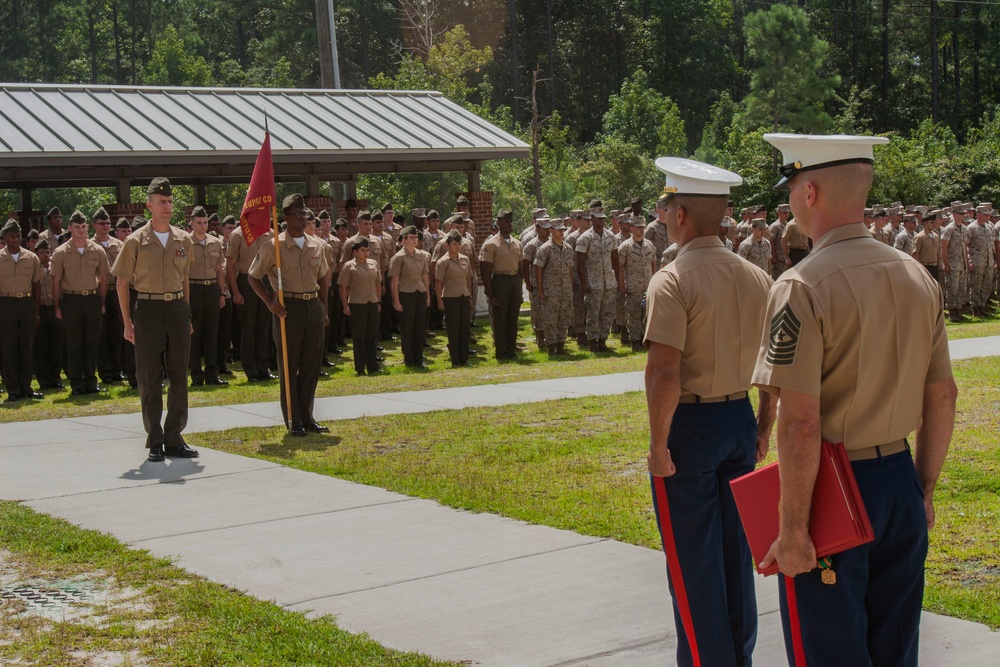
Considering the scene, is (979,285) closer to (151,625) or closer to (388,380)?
(388,380)

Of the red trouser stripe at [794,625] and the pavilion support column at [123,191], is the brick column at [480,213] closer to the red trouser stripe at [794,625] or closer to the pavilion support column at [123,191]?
the pavilion support column at [123,191]

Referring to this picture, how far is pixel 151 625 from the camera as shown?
558cm

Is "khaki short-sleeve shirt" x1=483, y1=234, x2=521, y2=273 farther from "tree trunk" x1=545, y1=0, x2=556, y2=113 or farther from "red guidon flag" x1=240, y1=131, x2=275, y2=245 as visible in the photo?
"tree trunk" x1=545, y1=0, x2=556, y2=113

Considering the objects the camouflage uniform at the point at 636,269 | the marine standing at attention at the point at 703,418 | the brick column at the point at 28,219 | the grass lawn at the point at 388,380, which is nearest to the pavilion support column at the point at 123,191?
the brick column at the point at 28,219

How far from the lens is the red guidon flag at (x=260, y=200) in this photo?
36.9 ft

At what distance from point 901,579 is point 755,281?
5.01ft

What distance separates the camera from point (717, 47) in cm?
6938

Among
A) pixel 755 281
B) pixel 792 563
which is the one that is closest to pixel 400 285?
pixel 755 281

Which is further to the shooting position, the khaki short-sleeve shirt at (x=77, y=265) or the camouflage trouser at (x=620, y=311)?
the camouflage trouser at (x=620, y=311)

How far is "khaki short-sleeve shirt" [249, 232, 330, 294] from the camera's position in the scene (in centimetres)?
1089

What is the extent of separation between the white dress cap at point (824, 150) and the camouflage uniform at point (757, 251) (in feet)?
58.1

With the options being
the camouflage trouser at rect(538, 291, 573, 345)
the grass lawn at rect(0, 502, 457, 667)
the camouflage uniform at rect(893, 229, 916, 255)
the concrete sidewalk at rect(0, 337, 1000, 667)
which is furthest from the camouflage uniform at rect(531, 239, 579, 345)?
the grass lawn at rect(0, 502, 457, 667)

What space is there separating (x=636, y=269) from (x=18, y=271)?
355 inches

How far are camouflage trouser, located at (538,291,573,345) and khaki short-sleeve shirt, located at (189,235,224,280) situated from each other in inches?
205
